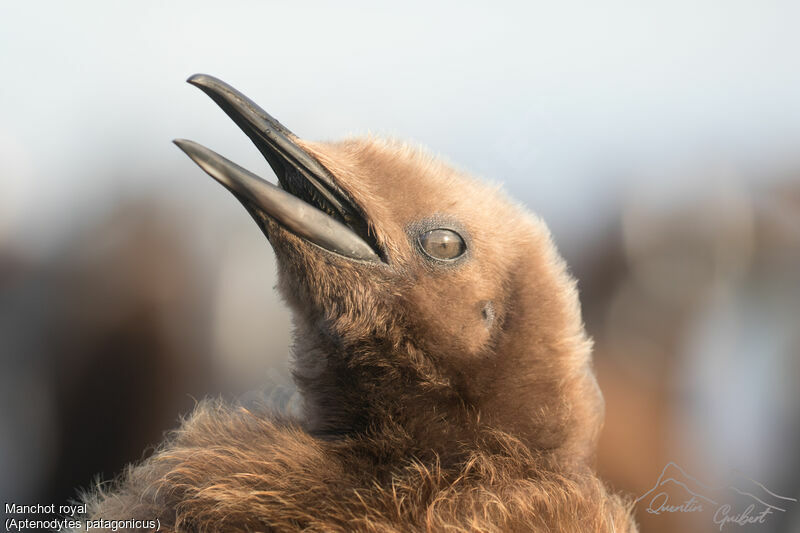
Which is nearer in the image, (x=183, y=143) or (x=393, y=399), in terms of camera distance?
(x=183, y=143)

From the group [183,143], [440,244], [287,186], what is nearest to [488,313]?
[440,244]

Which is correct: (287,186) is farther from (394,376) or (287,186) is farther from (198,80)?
(394,376)

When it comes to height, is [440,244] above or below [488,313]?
above

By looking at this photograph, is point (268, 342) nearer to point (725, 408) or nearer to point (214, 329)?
point (214, 329)

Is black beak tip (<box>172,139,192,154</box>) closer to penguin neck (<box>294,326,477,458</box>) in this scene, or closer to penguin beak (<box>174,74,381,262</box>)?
penguin beak (<box>174,74,381,262</box>)

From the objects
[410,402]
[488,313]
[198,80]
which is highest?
[198,80]

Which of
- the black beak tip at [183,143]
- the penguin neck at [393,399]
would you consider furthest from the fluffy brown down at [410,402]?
the black beak tip at [183,143]
